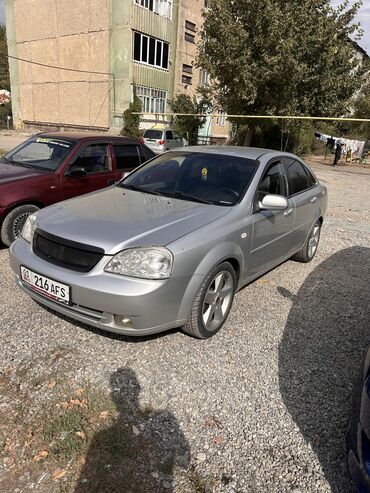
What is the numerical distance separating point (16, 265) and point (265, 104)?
58.4 feet

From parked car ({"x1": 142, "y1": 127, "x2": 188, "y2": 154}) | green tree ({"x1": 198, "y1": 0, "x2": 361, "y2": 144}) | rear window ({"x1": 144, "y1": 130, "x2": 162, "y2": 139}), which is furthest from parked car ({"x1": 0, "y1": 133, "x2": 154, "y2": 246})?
rear window ({"x1": 144, "y1": 130, "x2": 162, "y2": 139})

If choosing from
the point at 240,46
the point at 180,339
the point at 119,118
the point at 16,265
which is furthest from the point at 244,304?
the point at 119,118

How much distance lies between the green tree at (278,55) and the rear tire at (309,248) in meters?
13.5

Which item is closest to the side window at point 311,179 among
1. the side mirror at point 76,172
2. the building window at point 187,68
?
the side mirror at point 76,172

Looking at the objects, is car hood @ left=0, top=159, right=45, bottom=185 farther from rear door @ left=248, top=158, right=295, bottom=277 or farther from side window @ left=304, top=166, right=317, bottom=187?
side window @ left=304, top=166, right=317, bottom=187

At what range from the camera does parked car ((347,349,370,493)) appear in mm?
1747

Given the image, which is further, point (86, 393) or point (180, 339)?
point (180, 339)

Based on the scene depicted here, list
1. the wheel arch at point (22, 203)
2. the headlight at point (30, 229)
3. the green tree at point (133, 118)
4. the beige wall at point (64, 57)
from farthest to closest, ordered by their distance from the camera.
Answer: the beige wall at point (64, 57)
the green tree at point (133, 118)
the wheel arch at point (22, 203)
the headlight at point (30, 229)

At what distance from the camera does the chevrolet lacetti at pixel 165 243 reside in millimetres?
2760

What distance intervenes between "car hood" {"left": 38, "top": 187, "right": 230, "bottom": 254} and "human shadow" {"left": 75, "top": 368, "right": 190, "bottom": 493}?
114 cm

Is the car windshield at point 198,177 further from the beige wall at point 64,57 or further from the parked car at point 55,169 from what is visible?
the beige wall at point 64,57

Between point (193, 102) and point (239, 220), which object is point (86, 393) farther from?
point (193, 102)

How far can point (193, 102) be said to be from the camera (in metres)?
28.1

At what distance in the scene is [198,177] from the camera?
13.0 feet
